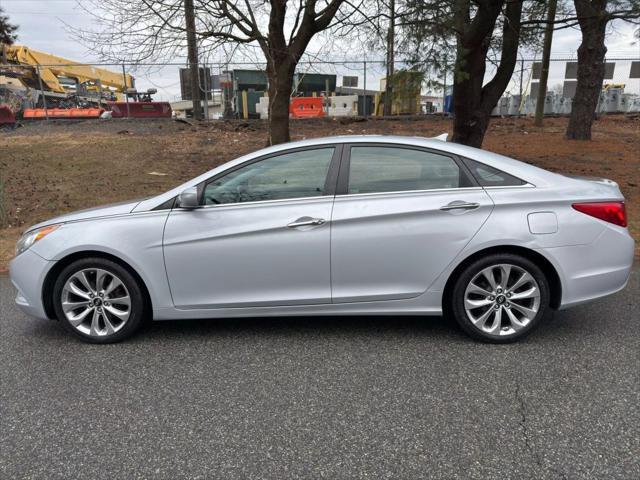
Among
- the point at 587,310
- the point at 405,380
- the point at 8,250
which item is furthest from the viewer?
the point at 8,250

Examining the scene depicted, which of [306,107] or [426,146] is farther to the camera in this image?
[306,107]

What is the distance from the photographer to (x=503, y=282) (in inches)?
151

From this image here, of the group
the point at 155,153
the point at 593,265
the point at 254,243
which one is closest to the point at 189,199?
the point at 254,243

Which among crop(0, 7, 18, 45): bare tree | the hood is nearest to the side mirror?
the hood

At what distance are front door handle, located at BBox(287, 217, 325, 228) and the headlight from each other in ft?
6.23

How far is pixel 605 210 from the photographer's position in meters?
3.84

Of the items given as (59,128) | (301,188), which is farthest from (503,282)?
(59,128)

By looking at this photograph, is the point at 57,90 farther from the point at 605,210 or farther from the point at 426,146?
the point at 605,210

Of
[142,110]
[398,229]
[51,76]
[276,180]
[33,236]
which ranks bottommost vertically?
[33,236]

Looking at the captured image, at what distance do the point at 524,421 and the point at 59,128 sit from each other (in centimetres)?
1765

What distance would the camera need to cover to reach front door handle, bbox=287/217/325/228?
12.5 feet

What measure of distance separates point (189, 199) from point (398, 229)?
1587mm

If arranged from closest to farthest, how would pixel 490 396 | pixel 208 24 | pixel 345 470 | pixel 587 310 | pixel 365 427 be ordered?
pixel 345 470 → pixel 365 427 → pixel 490 396 → pixel 587 310 → pixel 208 24

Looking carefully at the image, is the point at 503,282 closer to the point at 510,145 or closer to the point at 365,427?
the point at 365,427
